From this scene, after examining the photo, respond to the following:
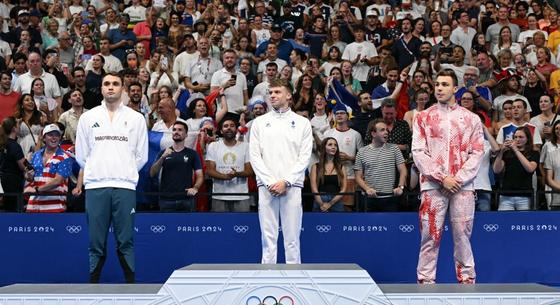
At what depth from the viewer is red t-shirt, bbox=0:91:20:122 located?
629 inches

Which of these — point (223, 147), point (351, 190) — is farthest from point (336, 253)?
point (223, 147)

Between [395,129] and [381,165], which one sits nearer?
[381,165]

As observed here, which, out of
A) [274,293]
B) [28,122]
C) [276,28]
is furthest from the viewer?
[276,28]

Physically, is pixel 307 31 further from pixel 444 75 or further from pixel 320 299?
pixel 320 299

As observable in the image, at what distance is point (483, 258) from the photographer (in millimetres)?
13281

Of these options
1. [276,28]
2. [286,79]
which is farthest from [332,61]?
[286,79]

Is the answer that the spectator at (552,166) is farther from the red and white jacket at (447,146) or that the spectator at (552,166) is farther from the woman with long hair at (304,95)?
the woman with long hair at (304,95)

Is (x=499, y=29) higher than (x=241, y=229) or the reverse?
higher

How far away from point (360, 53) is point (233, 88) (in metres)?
3.07

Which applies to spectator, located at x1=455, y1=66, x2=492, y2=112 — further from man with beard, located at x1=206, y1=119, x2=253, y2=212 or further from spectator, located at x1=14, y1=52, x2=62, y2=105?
spectator, located at x1=14, y1=52, x2=62, y2=105

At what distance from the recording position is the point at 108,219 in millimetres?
10578

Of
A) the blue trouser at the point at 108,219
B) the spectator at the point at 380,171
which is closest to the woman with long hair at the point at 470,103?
the spectator at the point at 380,171

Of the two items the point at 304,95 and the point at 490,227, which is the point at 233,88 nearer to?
the point at 304,95

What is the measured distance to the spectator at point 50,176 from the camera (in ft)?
44.0
